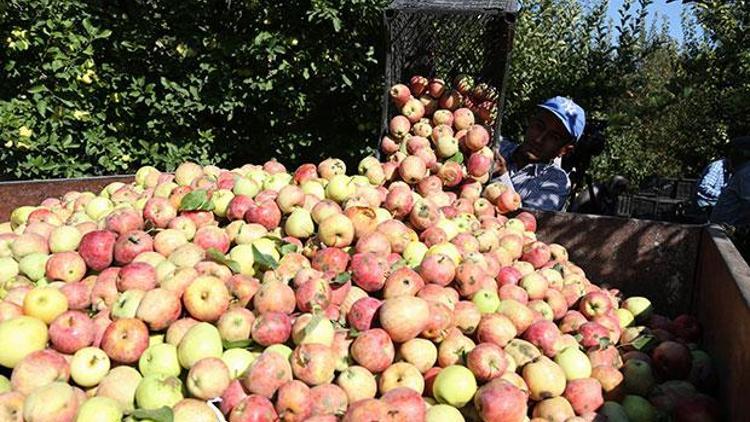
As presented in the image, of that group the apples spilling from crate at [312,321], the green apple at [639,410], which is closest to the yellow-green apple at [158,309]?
the apples spilling from crate at [312,321]

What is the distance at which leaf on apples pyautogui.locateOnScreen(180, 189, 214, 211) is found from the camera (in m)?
2.81

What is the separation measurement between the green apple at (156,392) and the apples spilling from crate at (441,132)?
1.94 meters

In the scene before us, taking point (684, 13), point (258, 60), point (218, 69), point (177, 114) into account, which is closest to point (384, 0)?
point (258, 60)

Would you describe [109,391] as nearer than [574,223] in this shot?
Yes

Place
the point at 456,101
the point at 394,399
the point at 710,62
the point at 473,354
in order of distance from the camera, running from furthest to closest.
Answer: the point at 710,62 → the point at 456,101 → the point at 473,354 → the point at 394,399

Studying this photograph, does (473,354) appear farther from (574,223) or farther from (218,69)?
(218,69)

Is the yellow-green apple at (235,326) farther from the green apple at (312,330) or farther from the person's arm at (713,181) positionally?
the person's arm at (713,181)

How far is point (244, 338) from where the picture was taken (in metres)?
2.10

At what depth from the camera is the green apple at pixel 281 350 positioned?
1980mm

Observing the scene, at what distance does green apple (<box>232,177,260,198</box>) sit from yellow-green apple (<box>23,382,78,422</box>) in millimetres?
1396

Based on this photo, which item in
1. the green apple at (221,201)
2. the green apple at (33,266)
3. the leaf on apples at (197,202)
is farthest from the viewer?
the green apple at (221,201)

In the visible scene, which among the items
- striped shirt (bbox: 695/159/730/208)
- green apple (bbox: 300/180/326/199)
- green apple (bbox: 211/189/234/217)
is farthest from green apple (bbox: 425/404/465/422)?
striped shirt (bbox: 695/159/730/208)

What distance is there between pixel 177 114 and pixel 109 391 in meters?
3.43

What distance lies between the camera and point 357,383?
6.36 ft
